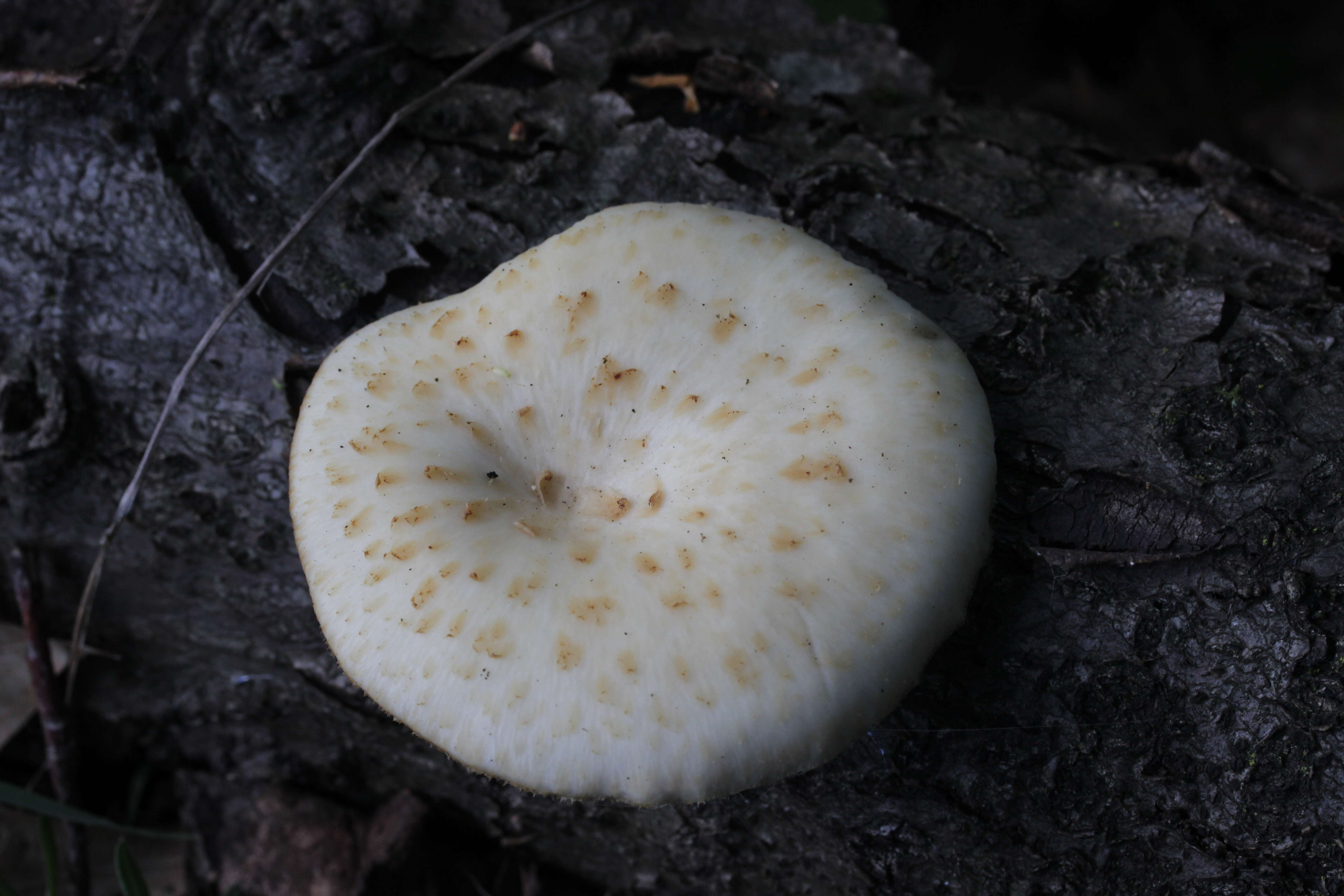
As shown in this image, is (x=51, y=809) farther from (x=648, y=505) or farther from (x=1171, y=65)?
(x=1171, y=65)

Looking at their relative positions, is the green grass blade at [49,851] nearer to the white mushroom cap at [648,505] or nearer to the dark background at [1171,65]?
the white mushroom cap at [648,505]

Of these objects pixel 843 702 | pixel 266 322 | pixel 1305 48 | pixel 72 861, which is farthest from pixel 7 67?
pixel 1305 48

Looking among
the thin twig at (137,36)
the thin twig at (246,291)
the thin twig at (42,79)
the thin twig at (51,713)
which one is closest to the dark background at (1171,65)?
the thin twig at (246,291)

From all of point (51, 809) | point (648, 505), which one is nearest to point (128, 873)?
point (51, 809)

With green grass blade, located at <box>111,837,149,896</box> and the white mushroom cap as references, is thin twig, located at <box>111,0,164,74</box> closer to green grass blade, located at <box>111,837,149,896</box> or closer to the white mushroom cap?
the white mushroom cap

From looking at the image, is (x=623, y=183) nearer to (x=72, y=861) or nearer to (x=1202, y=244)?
(x=1202, y=244)

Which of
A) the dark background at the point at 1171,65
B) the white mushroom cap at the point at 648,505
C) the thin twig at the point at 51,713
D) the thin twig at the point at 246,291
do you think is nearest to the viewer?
the white mushroom cap at the point at 648,505
